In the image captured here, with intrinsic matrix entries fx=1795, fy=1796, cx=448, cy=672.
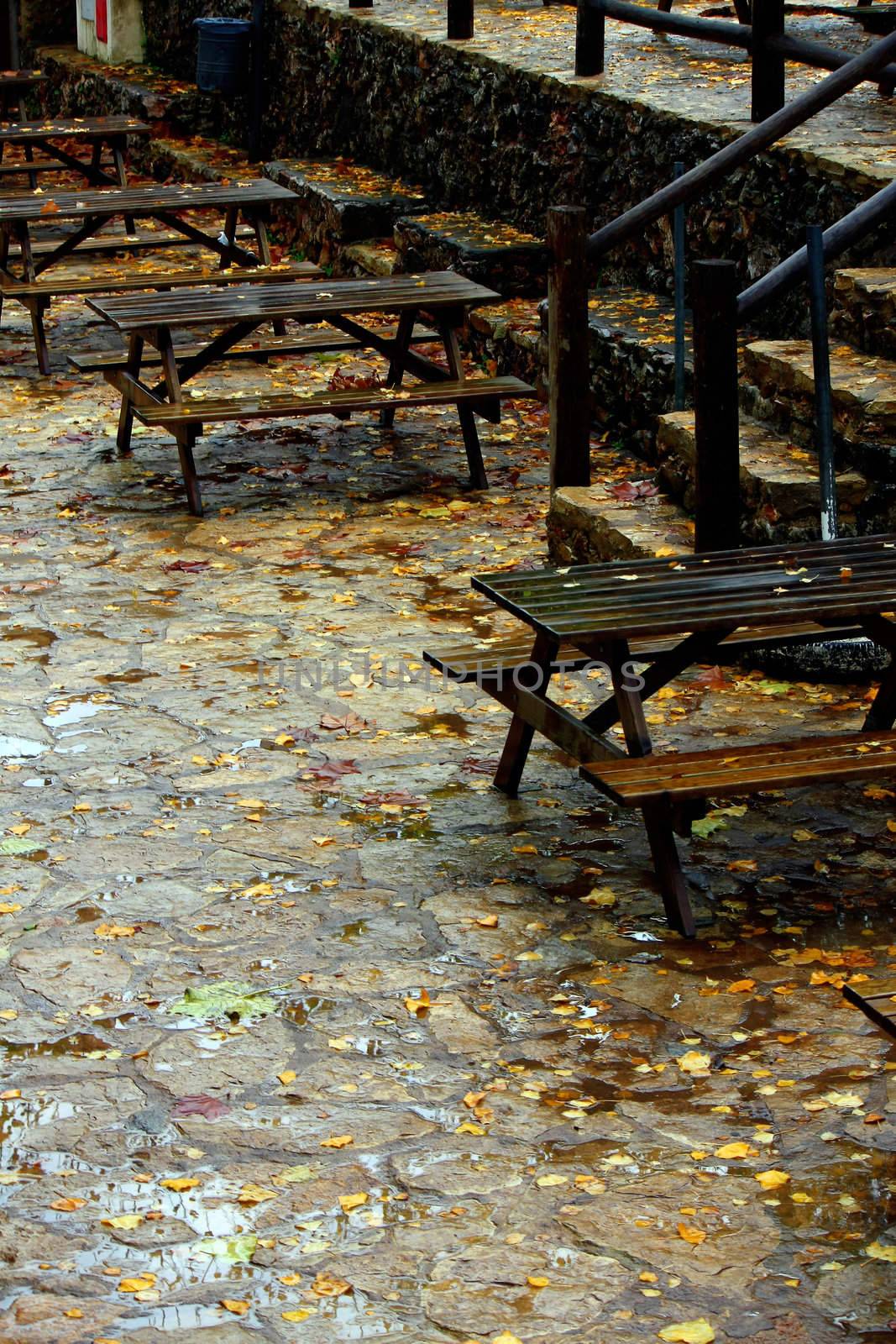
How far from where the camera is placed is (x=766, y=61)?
7.72 m

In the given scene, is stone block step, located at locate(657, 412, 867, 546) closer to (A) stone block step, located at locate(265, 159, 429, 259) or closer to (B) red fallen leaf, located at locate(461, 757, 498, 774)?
(B) red fallen leaf, located at locate(461, 757, 498, 774)

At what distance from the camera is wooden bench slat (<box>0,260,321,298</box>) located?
9.13 metres

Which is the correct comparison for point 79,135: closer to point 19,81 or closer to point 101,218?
point 101,218

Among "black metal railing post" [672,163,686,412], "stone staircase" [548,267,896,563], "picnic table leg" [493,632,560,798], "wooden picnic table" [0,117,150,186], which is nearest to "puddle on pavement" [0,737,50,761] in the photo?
"picnic table leg" [493,632,560,798]

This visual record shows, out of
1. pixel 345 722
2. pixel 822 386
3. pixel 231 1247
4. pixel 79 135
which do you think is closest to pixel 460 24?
pixel 79 135

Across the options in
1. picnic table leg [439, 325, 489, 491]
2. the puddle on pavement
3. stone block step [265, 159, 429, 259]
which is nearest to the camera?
the puddle on pavement

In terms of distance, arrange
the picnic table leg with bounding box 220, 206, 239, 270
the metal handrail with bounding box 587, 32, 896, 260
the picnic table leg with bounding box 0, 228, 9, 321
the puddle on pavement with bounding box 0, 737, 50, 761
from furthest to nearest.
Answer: the picnic table leg with bounding box 220, 206, 239, 270, the picnic table leg with bounding box 0, 228, 9, 321, the metal handrail with bounding box 587, 32, 896, 260, the puddle on pavement with bounding box 0, 737, 50, 761

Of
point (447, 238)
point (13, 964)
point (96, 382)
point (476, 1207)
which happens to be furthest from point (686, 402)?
point (476, 1207)

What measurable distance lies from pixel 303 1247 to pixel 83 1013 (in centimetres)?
98

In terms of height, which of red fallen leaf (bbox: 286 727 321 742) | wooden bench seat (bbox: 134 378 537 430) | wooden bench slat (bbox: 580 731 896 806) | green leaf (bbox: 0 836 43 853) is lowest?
green leaf (bbox: 0 836 43 853)

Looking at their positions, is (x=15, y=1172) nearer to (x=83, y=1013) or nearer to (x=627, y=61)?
(x=83, y=1013)

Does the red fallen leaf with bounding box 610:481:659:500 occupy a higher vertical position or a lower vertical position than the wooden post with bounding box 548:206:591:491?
lower

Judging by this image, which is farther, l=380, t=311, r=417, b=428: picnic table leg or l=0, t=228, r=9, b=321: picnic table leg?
l=0, t=228, r=9, b=321: picnic table leg

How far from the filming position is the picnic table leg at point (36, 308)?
9211mm
